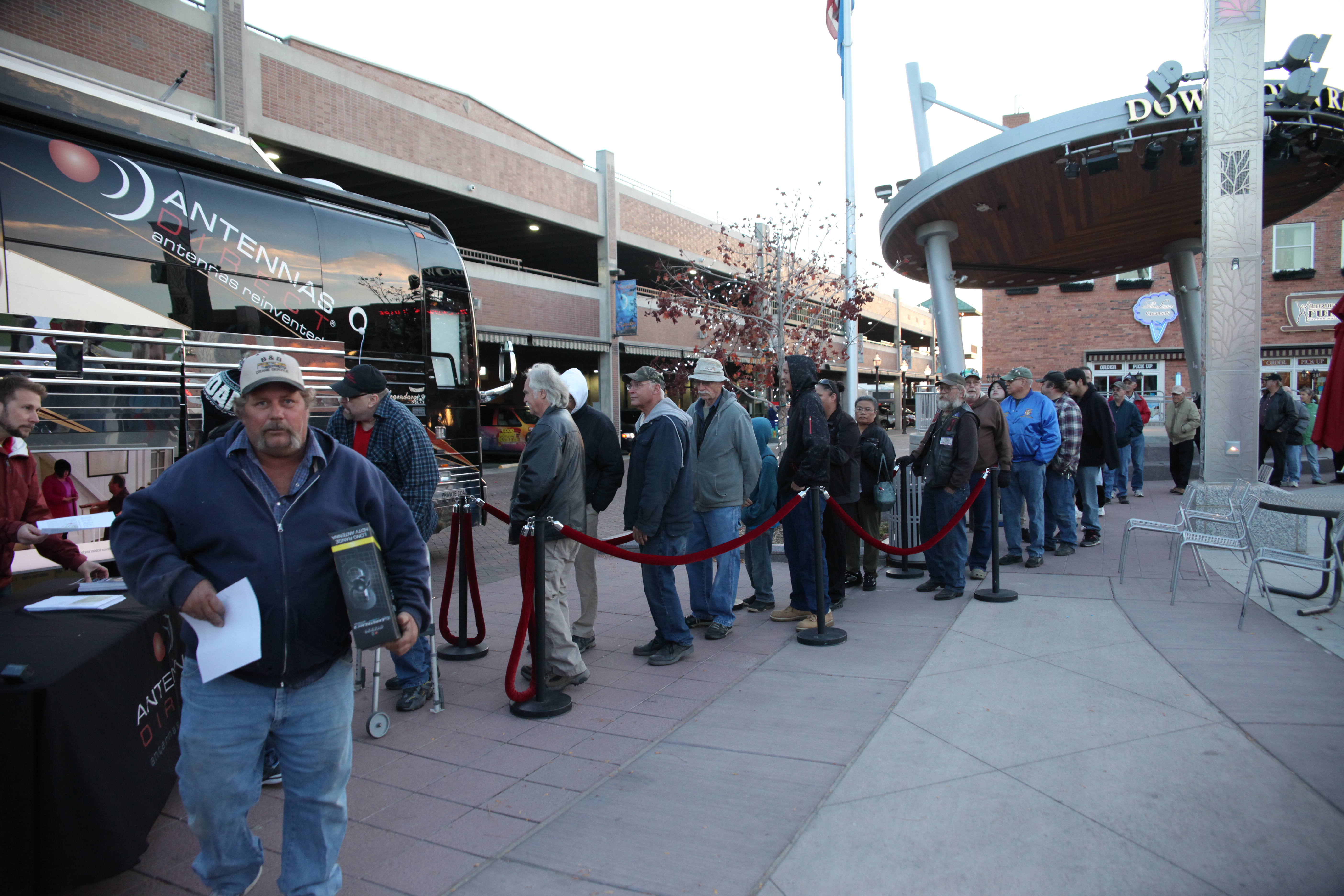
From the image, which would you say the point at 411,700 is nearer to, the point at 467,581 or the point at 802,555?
the point at 467,581

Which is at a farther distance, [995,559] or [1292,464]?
[1292,464]

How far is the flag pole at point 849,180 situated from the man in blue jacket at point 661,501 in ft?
31.2

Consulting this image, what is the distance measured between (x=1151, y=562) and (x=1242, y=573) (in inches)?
32.5

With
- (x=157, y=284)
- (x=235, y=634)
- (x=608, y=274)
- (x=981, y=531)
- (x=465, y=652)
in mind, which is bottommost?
(x=465, y=652)

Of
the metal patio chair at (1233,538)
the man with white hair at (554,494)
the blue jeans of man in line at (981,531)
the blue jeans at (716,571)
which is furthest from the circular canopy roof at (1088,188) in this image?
the man with white hair at (554,494)

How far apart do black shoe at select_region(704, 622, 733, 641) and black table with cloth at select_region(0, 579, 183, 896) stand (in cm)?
352

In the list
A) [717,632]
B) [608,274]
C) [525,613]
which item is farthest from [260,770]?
[608,274]

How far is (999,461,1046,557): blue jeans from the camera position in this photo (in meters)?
7.88

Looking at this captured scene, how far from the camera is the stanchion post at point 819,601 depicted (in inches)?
216

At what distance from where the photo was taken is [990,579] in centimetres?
750

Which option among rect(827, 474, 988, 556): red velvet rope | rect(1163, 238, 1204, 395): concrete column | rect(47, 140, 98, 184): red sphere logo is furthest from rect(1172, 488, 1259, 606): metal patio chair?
rect(1163, 238, 1204, 395): concrete column

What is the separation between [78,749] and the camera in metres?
2.48

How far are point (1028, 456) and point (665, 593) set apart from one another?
4.56 meters

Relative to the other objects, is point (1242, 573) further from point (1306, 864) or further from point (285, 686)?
point (285, 686)
